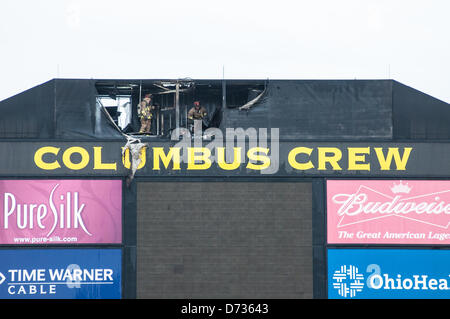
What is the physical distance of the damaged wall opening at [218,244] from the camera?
32594 millimetres

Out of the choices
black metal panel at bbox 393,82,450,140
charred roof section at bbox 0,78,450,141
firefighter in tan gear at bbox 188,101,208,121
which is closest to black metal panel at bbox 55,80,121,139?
charred roof section at bbox 0,78,450,141

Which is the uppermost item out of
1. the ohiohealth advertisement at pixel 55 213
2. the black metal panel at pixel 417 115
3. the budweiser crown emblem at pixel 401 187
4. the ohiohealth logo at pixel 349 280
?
the black metal panel at pixel 417 115

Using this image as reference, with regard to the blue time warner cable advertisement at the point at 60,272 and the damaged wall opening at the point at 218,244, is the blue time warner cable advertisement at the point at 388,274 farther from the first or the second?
the blue time warner cable advertisement at the point at 60,272

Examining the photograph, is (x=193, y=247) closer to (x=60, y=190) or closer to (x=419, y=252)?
(x=60, y=190)

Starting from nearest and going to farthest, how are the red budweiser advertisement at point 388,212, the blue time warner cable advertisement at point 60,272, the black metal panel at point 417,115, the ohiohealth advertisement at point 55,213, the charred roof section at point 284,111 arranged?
the blue time warner cable advertisement at point 60,272
the ohiohealth advertisement at point 55,213
the red budweiser advertisement at point 388,212
the charred roof section at point 284,111
the black metal panel at point 417,115

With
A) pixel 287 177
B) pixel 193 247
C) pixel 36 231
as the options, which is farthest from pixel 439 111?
pixel 36 231

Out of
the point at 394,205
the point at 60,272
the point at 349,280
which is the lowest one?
the point at 349,280

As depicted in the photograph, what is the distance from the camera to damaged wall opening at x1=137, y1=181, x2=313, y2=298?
107 ft

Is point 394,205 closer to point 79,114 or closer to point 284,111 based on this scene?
point 284,111

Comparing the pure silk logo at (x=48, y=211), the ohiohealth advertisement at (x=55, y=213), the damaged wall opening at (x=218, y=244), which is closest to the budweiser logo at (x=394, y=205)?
the damaged wall opening at (x=218, y=244)

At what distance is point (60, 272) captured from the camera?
32.8 metres

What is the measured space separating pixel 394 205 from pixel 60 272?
11.5 meters

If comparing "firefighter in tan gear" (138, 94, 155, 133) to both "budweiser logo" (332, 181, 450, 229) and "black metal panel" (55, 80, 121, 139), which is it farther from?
"budweiser logo" (332, 181, 450, 229)

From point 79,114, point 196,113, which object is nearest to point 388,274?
point 196,113
